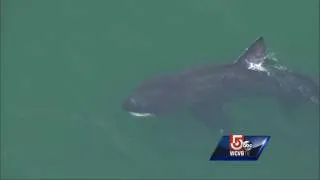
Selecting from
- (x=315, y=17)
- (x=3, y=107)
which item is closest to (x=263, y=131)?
(x=315, y=17)

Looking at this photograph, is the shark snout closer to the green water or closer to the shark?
the shark

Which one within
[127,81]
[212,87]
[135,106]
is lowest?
[135,106]

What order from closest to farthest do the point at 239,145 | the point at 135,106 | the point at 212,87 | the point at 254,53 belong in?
the point at 239,145 < the point at 254,53 < the point at 135,106 < the point at 212,87

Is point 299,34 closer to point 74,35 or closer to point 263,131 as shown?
point 263,131

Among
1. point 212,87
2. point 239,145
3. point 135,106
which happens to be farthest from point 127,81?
point 239,145

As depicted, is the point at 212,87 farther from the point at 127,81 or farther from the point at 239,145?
the point at 239,145

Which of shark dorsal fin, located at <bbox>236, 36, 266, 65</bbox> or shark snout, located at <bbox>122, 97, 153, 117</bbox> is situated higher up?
shark dorsal fin, located at <bbox>236, 36, 266, 65</bbox>

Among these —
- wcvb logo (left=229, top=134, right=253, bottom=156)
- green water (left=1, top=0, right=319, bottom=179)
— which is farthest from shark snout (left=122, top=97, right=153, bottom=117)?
wcvb logo (left=229, top=134, right=253, bottom=156)
